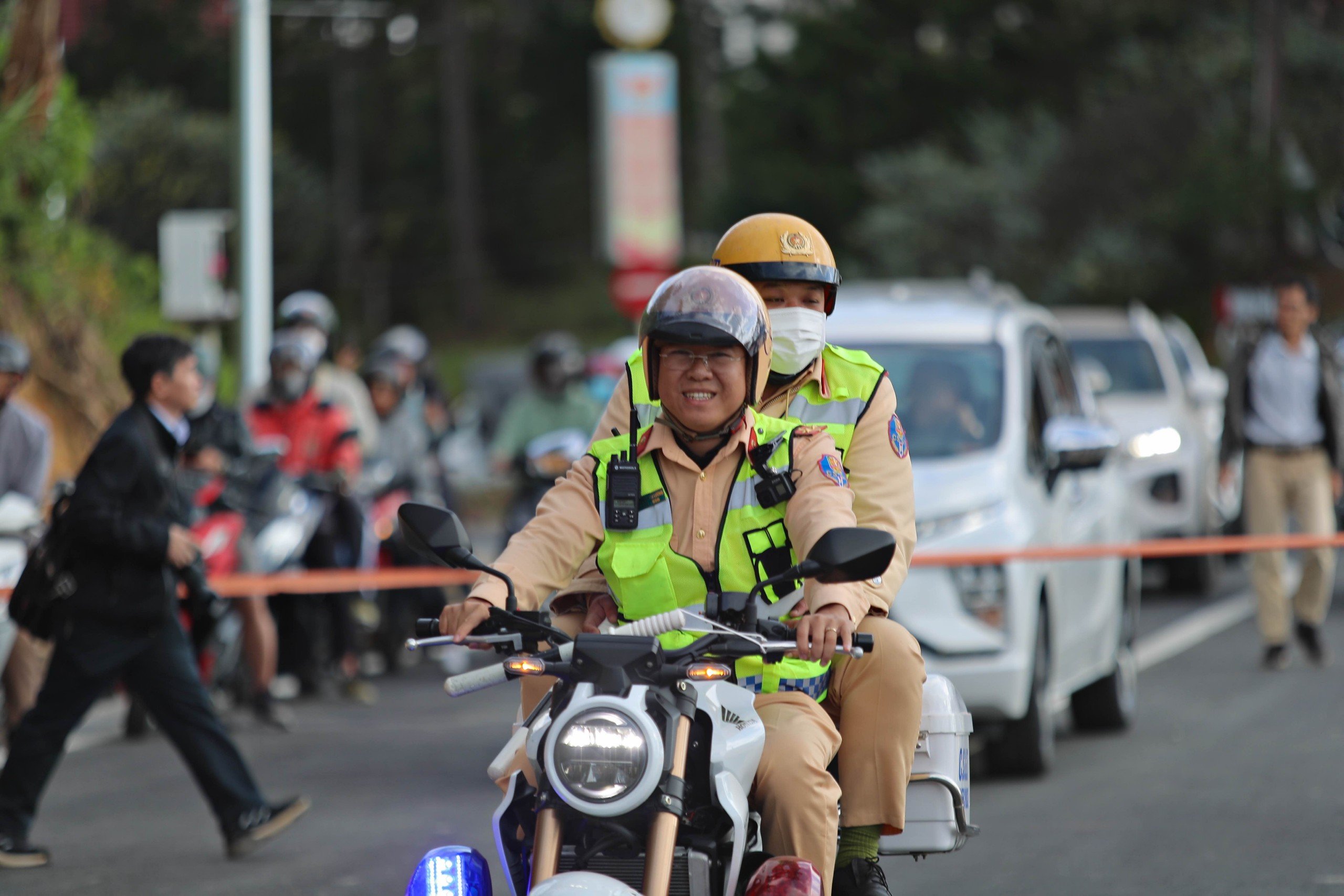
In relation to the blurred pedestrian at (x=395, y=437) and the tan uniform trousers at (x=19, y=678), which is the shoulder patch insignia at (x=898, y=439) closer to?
the tan uniform trousers at (x=19, y=678)

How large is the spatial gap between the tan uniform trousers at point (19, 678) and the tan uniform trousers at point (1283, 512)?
6512 mm

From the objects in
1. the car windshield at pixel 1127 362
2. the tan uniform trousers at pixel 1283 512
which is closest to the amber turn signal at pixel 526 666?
the tan uniform trousers at pixel 1283 512

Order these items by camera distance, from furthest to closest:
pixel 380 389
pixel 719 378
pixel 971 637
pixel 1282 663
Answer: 1. pixel 380 389
2. pixel 1282 663
3. pixel 971 637
4. pixel 719 378

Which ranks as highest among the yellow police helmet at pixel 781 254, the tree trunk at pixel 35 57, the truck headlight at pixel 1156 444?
the tree trunk at pixel 35 57

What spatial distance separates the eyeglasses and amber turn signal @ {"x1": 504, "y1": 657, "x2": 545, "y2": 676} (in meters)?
0.75

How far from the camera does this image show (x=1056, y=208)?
134 ft

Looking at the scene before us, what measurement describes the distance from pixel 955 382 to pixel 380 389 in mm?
5334

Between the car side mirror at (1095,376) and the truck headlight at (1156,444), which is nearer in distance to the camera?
the car side mirror at (1095,376)

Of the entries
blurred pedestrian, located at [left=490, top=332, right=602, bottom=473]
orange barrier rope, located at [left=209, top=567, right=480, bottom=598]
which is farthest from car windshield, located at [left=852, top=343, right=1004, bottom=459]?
blurred pedestrian, located at [left=490, top=332, right=602, bottom=473]

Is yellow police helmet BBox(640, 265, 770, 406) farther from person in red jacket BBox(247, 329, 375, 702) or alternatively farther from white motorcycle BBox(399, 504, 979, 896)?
person in red jacket BBox(247, 329, 375, 702)

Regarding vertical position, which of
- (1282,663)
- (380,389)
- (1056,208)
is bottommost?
(1282,663)

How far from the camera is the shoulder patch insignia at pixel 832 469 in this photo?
4.55 metres

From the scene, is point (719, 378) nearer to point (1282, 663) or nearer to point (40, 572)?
point (40, 572)

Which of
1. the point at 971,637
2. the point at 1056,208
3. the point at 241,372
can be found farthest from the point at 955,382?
the point at 1056,208
